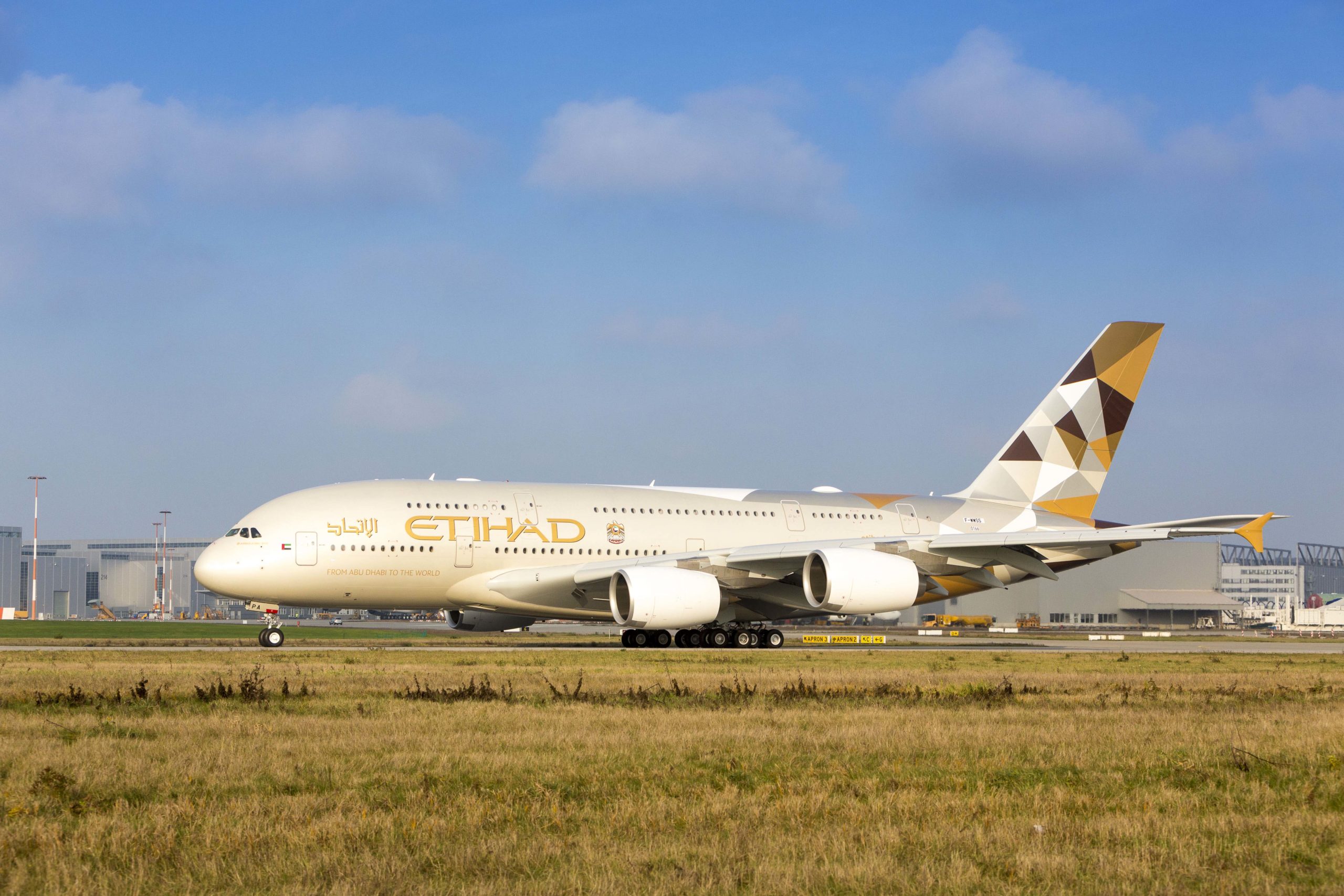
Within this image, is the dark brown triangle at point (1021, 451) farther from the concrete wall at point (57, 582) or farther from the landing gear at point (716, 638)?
the concrete wall at point (57, 582)

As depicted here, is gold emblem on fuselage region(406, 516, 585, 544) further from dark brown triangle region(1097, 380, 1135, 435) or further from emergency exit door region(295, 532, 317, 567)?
dark brown triangle region(1097, 380, 1135, 435)

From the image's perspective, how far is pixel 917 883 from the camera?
6.46 m

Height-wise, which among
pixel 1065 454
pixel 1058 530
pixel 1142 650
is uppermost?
pixel 1065 454

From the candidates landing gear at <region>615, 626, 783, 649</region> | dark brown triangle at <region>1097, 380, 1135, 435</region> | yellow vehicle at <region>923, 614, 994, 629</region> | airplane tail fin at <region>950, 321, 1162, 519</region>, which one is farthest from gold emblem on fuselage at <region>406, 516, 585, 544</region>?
yellow vehicle at <region>923, 614, 994, 629</region>

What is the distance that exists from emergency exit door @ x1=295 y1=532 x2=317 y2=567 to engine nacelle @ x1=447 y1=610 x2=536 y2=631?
5.69 meters

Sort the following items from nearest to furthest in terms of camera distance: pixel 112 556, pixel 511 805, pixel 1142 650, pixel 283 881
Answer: pixel 283 881, pixel 511 805, pixel 1142 650, pixel 112 556

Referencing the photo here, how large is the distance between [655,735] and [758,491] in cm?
2521

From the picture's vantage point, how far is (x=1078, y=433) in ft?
131

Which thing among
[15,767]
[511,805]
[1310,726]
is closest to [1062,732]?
[1310,726]

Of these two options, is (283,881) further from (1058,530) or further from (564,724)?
(1058,530)

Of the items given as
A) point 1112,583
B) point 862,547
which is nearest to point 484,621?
point 862,547

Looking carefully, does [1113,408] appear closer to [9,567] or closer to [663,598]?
[663,598]

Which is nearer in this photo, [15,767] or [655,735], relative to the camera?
[15,767]

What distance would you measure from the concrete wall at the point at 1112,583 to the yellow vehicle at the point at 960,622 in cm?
156
